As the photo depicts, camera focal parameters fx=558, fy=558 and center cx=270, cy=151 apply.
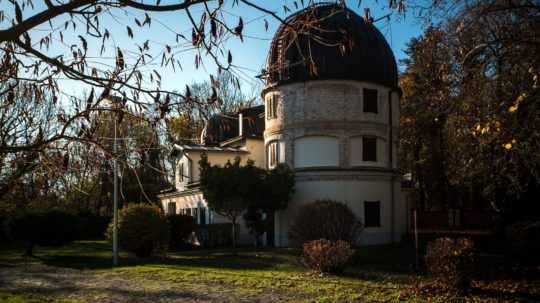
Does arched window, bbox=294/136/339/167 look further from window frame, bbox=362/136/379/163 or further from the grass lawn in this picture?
the grass lawn

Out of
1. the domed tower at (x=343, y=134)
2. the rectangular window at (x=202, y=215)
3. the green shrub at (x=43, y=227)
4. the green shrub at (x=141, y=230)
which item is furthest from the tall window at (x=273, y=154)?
the green shrub at (x=43, y=227)

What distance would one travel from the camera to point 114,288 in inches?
679

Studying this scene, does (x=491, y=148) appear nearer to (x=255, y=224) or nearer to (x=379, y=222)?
(x=379, y=222)

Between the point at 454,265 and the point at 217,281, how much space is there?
24.0 ft

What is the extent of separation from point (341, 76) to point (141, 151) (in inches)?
1003

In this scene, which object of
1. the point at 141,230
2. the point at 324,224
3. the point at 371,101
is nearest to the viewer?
the point at 324,224

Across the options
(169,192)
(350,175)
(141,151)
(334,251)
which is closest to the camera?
(141,151)

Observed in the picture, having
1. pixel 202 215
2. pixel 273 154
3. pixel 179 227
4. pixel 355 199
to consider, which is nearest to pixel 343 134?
pixel 355 199

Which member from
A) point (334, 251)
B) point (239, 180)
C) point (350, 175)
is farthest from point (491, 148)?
point (239, 180)

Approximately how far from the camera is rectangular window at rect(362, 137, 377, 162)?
31234 millimetres

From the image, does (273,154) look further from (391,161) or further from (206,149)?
(206,149)

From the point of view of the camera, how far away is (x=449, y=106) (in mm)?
18609

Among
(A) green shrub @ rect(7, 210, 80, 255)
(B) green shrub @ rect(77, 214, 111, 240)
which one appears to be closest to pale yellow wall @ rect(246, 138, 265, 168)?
(A) green shrub @ rect(7, 210, 80, 255)

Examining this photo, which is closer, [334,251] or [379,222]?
[334,251]
